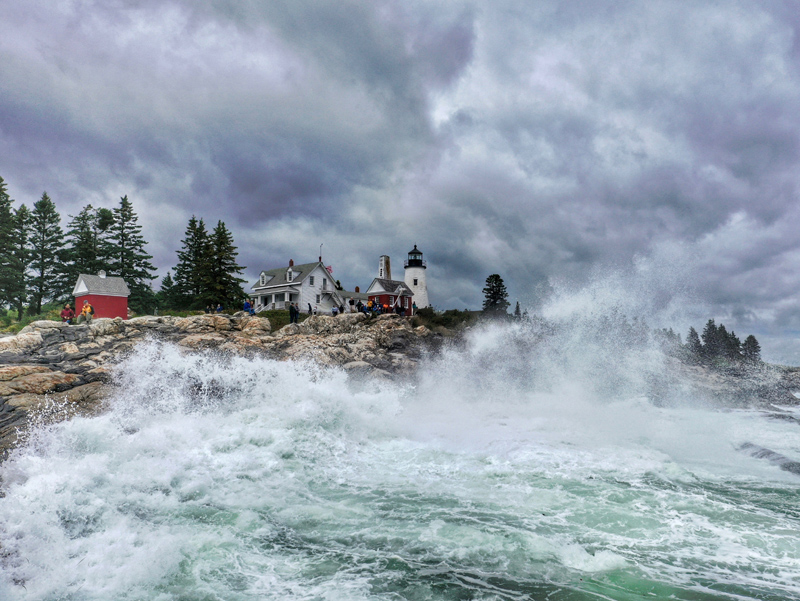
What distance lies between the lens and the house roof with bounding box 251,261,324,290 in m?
54.6

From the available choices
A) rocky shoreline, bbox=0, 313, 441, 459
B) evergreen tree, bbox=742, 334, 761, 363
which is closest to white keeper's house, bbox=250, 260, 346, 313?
rocky shoreline, bbox=0, 313, 441, 459

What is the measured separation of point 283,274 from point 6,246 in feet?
94.6

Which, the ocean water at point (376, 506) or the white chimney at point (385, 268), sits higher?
the white chimney at point (385, 268)

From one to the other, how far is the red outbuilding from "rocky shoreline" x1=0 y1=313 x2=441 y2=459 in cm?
1367

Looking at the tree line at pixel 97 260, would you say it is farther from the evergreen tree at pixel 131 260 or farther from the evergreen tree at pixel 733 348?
the evergreen tree at pixel 733 348

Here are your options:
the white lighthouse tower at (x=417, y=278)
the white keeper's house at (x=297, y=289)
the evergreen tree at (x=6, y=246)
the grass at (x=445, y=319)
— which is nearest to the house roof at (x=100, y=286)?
the evergreen tree at (x=6, y=246)

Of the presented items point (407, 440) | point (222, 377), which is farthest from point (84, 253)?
point (407, 440)

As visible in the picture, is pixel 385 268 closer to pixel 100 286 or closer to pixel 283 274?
pixel 283 274

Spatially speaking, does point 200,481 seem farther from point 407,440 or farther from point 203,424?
point 407,440

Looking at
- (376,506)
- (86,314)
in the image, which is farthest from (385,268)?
(376,506)

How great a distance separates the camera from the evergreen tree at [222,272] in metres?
50.1

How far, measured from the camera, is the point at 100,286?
39.4m

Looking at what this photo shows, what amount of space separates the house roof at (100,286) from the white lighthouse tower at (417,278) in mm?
40949

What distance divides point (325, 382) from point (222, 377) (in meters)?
4.53
